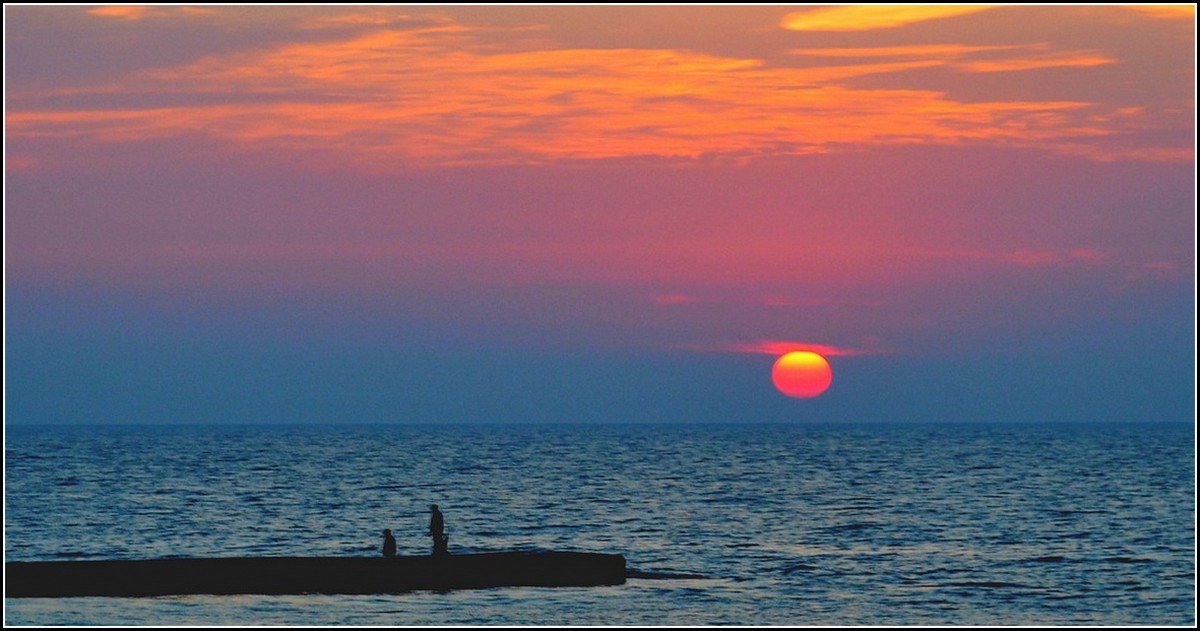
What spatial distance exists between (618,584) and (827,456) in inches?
5671

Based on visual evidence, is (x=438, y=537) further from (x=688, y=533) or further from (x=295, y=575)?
(x=688, y=533)

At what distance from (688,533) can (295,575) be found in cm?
3012

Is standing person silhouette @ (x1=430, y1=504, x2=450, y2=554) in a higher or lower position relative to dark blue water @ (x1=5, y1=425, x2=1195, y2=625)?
higher

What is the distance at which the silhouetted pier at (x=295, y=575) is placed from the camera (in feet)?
152

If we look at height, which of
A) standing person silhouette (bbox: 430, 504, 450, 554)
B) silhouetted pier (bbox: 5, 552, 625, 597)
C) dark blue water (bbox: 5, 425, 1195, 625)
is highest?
standing person silhouette (bbox: 430, 504, 450, 554)

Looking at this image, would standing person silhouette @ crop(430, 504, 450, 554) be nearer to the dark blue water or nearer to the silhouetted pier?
the silhouetted pier

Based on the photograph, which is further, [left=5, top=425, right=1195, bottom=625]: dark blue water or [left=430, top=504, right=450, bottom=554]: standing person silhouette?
[left=430, top=504, right=450, bottom=554]: standing person silhouette

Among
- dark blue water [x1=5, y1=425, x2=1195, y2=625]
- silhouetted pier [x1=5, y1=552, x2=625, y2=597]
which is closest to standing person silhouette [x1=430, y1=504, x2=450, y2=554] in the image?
silhouetted pier [x1=5, y1=552, x2=625, y2=597]

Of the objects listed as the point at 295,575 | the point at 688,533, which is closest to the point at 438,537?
the point at 295,575

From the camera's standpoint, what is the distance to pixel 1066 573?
58.2 metres

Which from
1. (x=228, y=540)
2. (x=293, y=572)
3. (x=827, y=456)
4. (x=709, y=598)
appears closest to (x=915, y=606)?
(x=709, y=598)

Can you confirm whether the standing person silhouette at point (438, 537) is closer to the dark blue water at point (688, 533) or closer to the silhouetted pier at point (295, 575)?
the silhouetted pier at point (295, 575)

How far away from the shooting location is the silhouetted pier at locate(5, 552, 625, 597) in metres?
46.2

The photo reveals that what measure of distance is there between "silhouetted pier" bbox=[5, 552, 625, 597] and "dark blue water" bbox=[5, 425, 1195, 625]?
34.9 inches
